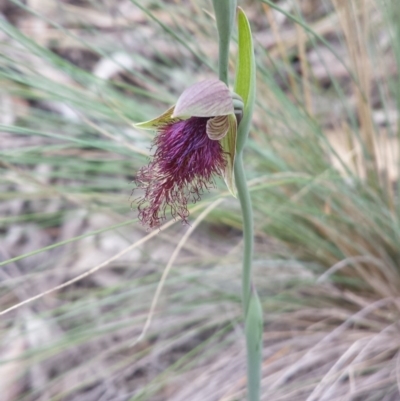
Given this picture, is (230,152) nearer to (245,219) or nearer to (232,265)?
(245,219)

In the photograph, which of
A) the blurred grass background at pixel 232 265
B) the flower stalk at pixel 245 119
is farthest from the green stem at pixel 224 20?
the blurred grass background at pixel 232 265

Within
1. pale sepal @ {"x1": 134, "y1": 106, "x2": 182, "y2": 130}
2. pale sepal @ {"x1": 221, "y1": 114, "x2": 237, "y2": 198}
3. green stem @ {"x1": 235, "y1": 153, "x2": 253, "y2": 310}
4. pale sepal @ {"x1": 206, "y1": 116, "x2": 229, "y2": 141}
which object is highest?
pale sepal @ {"x1": 134, "y1": 106, "x2": 182, "y2": 130}

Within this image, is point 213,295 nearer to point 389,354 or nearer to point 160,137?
point 389,354

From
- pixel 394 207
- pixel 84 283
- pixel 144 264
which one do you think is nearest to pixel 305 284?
pixel 394 207

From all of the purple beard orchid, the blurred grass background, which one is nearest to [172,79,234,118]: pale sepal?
the purple beard orchid

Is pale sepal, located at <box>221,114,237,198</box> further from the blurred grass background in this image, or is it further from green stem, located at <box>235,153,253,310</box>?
the blurred grass background
